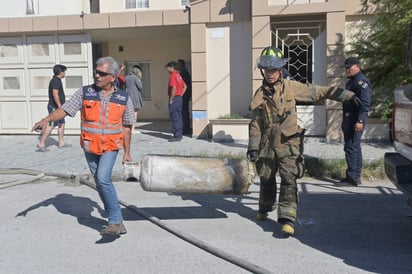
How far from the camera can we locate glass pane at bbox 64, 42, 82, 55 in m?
12.2

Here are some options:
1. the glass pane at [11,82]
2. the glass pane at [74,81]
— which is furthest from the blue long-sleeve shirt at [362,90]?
the glass pane at [11,82]

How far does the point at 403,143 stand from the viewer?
4.27 metres

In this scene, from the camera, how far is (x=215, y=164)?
506 cm

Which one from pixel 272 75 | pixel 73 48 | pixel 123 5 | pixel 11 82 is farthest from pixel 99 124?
pixel 11 82

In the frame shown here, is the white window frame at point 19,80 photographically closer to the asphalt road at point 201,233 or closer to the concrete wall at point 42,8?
the concrete wall at point 42,8

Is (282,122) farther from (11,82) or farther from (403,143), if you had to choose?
(11,82)

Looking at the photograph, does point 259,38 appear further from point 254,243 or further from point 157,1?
point 254,243

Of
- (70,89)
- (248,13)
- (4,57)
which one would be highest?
(248,13)

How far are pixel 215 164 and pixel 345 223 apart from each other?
159 cm

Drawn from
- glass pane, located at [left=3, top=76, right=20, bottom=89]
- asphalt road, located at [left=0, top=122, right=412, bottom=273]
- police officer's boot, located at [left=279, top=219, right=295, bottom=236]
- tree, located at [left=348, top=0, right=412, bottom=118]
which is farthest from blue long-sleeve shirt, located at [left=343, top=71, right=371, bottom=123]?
glass pane, located at [left=3, top=76, right=20, bottom=89]

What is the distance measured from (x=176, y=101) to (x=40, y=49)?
4389 millimetres

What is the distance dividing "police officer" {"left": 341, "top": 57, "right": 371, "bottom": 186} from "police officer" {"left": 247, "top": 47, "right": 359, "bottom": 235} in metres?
1.76

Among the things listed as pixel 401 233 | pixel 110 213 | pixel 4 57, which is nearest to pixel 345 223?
pixel 401 233

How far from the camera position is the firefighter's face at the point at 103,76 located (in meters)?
4.73
